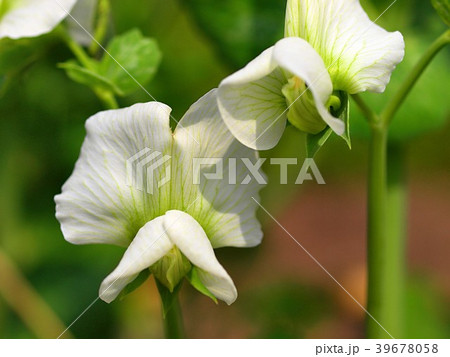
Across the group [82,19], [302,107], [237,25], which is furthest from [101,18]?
[302,107]

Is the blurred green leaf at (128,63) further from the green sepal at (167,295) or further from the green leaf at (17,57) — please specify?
Answer: the green sepal at (167,295)

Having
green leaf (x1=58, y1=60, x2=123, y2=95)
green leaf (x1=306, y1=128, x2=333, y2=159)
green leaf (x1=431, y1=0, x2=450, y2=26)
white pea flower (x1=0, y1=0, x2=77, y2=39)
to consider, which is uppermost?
white pea flower (x1=0, y1=0, x2=77, y2=39)

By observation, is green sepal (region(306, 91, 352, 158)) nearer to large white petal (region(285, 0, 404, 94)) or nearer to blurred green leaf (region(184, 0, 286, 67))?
large white petal (region(285, 0, 404, 94))

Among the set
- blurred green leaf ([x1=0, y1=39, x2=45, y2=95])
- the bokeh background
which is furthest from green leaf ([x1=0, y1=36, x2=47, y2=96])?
the bokeh background

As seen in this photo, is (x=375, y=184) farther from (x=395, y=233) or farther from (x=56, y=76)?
(x=56, y=76)

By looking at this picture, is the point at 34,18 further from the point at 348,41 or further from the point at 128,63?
the point at 348,41

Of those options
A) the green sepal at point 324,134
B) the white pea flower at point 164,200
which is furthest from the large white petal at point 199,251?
the green sepal at point 324,134
